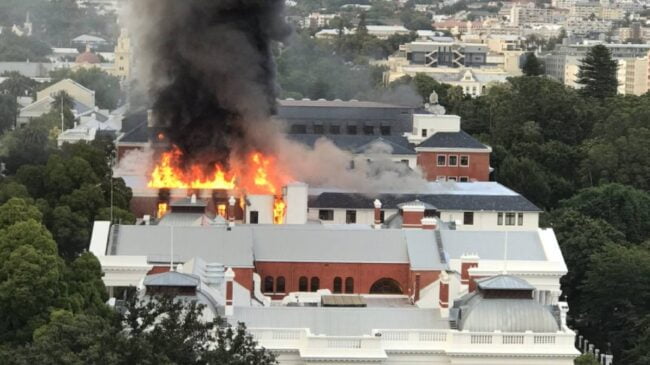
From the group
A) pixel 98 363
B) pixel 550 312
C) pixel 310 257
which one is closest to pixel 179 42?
pixel 310 257

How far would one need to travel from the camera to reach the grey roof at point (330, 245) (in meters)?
86.1

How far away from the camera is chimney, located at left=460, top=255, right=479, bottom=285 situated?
75.3 metres

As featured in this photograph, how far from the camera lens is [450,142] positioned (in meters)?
132

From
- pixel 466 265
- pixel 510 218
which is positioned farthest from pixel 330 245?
pixel 510 218

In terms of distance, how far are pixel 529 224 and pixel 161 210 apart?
1927cm

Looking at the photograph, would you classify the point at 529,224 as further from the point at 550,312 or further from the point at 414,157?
the point at 550,312

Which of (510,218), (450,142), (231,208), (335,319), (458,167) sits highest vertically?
(450,142)

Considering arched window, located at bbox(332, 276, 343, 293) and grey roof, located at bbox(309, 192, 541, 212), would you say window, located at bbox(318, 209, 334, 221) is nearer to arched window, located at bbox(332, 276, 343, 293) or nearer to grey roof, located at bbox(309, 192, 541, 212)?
grey roof, located at bbox(309, 192, 541, 212)

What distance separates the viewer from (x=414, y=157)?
129750 mm

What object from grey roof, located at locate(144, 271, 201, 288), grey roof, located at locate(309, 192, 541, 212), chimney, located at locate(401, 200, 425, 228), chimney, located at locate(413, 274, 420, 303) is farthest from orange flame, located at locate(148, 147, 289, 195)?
grey roof, located at locate(144, 271, 201, 288)

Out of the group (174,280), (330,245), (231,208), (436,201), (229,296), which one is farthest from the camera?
(436,201)

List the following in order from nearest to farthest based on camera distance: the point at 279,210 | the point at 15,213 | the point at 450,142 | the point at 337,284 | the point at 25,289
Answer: the point at 25,289 < the point at 15,213 < the point at 337,284 < the point at 279,210 < the point at 450,142

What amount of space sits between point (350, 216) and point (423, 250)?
77.2ft

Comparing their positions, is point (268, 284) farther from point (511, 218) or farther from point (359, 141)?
point (359, 141)
